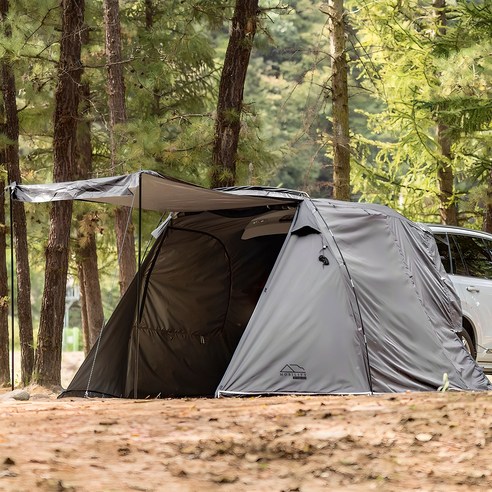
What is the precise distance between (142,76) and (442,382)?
10.4 meters

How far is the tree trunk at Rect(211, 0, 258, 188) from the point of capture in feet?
46.2

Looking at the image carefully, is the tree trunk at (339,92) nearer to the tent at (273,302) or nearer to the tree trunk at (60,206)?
the tree trunk at (60,206)

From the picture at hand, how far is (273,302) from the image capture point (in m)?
9.13

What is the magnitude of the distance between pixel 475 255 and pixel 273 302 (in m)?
3.43

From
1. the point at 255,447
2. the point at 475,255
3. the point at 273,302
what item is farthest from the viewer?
the point at 475,255

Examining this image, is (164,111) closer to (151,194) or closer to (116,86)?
(116,86)

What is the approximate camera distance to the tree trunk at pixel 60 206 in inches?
513

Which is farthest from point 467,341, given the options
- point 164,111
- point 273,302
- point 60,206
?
point 164,111

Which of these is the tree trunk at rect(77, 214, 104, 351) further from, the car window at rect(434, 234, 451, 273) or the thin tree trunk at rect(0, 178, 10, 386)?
the car window at rect(434, 234, 451, 273)

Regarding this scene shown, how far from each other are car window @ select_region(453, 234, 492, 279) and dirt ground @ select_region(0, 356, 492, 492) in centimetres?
401

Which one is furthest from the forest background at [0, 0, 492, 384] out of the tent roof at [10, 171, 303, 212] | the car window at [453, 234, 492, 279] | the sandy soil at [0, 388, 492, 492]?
the sandy soil at [0, 388, 492, 492]

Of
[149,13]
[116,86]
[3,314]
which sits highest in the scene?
[149,13]

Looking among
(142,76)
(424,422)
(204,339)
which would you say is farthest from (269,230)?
(142,76)

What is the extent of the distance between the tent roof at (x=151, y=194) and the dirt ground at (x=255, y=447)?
2.15 metres
